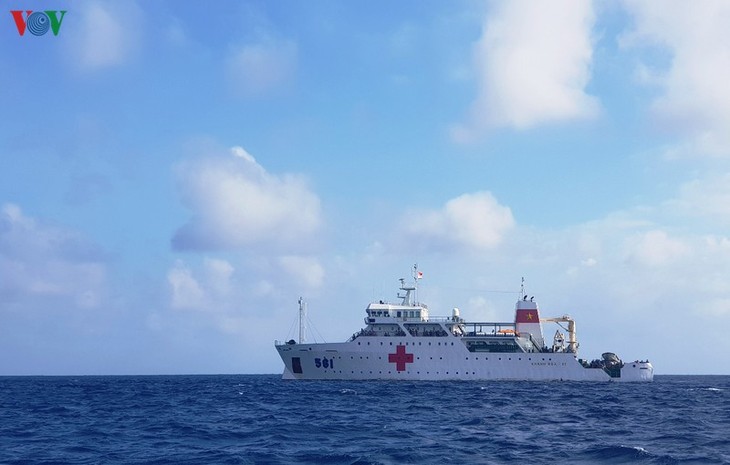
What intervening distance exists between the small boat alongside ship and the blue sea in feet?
51.6

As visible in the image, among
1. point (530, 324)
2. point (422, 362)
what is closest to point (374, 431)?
point (422, 362)

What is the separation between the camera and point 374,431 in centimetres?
2170

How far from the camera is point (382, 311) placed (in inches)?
2080

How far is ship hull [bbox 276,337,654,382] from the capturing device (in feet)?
169

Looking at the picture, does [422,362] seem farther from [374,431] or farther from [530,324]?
[374,431]

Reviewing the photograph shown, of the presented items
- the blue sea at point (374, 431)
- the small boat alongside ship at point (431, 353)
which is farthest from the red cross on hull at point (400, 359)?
the blue sea at point (374, 431)

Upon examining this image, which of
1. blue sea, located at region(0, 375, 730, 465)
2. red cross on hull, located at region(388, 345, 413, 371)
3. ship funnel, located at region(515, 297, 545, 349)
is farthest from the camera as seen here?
ship funnel, located at region(515, 297, 545, 349)

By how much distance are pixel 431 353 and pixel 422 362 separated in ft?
3.20

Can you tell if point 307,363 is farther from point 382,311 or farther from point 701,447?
point 701,447

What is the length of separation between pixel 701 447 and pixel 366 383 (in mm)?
32191

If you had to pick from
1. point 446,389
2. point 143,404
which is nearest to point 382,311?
point 446,389

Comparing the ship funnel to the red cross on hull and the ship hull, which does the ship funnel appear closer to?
the ship hull

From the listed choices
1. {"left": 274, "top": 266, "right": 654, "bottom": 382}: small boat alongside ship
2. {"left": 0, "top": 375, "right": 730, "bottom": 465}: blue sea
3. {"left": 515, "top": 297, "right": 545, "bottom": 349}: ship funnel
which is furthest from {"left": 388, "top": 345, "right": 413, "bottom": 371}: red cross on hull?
{"left": 0, "top": 375, "right": 730, "bottom": 465}: blue sea

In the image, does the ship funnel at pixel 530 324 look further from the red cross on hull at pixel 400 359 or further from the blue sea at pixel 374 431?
the blue sea at pixel 374 431
